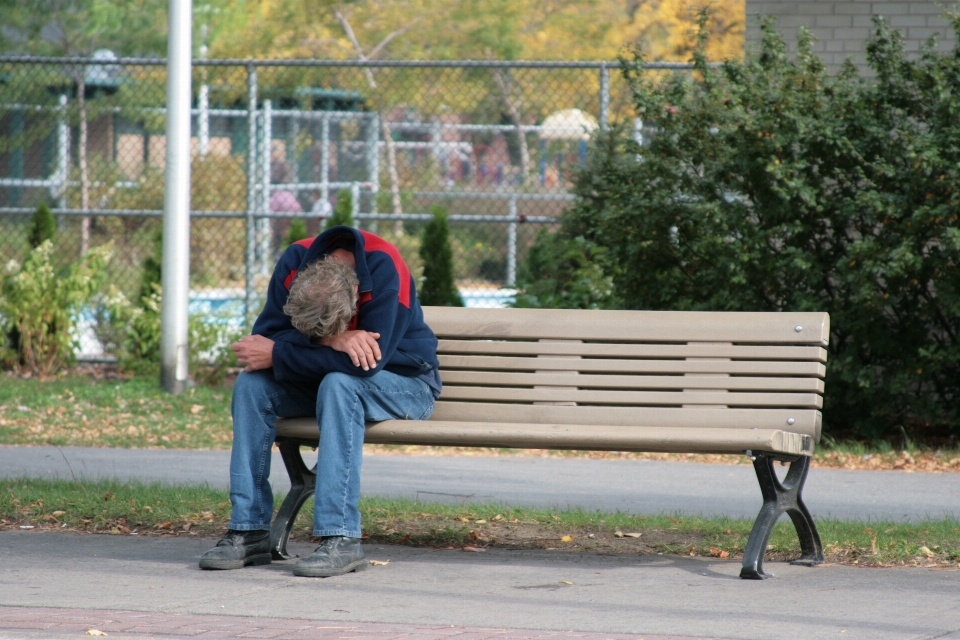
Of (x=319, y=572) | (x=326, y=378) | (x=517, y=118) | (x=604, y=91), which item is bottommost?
(x=319, y=572)

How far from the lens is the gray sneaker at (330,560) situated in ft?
13.7

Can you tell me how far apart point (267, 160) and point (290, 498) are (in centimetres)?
879

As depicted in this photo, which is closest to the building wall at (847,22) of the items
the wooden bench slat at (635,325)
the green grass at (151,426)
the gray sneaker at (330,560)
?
the green grass at (151,426)

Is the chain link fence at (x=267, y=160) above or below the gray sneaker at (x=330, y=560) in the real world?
above

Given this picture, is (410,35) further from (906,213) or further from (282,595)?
(282,595)

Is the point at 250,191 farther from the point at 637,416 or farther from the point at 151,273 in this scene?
the point at 637,416

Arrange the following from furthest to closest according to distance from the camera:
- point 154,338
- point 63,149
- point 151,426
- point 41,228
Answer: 1. point 63,149
2. point 41,228
3. point 154,338
4. point 151,426

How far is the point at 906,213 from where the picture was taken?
23.9ft

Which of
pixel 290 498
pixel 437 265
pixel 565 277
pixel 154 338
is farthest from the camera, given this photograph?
pixel 437 265

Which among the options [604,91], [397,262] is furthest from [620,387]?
[604,91]

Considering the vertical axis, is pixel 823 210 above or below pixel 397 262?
above

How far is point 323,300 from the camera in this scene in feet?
13.9

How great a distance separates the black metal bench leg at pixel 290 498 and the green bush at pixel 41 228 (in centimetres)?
736

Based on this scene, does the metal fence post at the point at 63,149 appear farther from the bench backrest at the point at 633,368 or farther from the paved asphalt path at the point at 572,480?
the bench backrest at the point at 633,368
